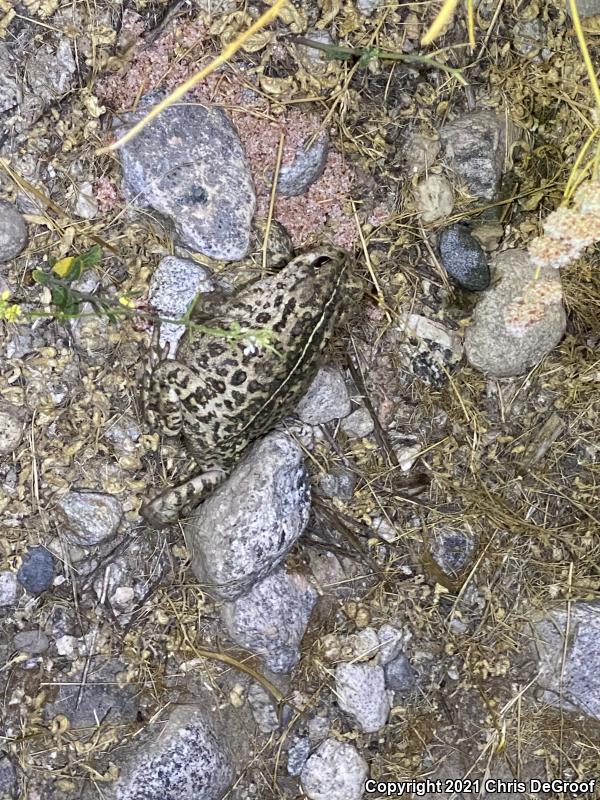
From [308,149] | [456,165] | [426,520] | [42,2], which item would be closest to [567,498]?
[426,520]

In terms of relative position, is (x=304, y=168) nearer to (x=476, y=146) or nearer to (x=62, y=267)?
(x=476, y=146)

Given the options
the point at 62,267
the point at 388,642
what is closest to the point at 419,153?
the point at 62,267

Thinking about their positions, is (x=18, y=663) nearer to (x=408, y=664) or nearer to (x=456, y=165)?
(x=408, y=664)

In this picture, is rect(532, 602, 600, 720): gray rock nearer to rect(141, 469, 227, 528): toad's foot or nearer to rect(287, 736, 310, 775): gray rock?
rect(287, 736, 310, 775): gray rock

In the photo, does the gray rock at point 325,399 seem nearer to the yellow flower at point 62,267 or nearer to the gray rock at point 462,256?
the gray rock at point 462,256

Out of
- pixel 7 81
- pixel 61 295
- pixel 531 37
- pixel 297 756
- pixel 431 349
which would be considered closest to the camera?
pixel 61 295
